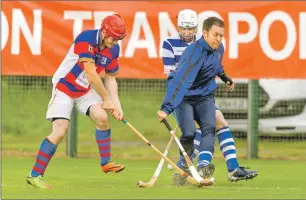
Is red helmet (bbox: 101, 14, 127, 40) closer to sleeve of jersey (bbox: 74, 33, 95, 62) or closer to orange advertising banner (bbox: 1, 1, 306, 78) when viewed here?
sleeve of jersey (bbox: 74, 33, 95, 62)

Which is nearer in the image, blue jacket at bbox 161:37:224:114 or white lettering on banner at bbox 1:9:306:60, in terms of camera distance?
blue jacket at bbox 161:37:224:114

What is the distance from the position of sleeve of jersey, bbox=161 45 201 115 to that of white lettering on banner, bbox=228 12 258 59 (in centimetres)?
503

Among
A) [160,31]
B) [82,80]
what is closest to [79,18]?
[160,31]

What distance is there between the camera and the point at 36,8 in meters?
15.7

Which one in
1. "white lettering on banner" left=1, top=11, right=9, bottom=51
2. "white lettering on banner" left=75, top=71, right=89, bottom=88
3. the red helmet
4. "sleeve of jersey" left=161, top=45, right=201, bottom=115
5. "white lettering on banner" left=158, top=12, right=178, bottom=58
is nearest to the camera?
"sleeve of jersey" left=161, top=45, right=201, bottom=115

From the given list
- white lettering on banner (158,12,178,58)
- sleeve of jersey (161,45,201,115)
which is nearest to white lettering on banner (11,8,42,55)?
white lettering on banner (158,12,178,58)

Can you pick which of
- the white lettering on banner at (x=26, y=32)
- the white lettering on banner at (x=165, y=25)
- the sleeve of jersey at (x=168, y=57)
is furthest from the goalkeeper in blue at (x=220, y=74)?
the white lettering on banner at (x=26, y=32)

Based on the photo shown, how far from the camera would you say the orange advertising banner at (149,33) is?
1550 cm

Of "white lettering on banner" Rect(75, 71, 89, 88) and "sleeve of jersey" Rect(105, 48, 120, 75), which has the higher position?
"sleeve of jersey" Rect(105, 48, 120, 75)

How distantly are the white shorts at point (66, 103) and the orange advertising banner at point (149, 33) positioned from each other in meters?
4.55

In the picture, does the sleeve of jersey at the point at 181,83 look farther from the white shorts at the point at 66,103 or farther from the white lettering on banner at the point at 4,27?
the white lettering on banner at the point at 4,27

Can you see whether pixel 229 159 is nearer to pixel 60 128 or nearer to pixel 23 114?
pixel 60 128

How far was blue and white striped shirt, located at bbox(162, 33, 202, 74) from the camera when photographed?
464 inches

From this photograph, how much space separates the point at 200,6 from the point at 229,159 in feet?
15.7
